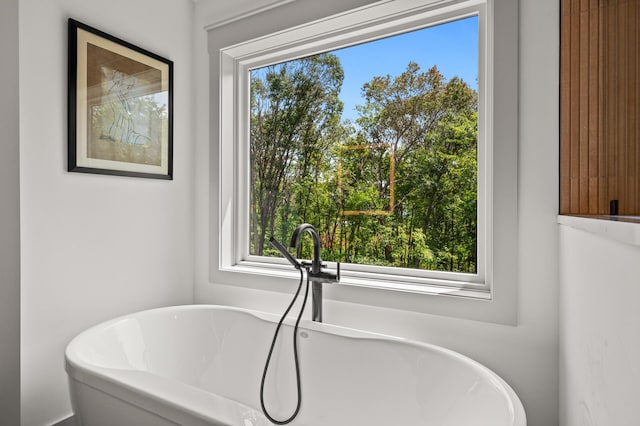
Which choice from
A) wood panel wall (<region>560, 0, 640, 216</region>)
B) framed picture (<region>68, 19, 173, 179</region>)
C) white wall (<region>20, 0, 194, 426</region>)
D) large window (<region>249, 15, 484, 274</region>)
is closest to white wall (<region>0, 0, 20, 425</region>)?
white wall (<region>20, 0, 194, 426</region>)

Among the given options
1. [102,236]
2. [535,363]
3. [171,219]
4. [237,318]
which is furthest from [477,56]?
[102,236]

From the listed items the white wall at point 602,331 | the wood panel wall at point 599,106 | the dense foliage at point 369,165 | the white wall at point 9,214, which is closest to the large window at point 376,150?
the dense foliage at point 369,165

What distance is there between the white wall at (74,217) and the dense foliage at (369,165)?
520 mm

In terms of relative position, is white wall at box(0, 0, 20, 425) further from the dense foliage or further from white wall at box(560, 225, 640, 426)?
white wall at box(560, 225, 640, 426)

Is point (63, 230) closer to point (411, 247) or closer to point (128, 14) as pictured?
point (128, 14)

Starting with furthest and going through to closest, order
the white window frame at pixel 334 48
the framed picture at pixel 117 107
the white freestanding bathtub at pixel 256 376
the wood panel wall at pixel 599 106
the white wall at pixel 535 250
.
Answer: the framed picture at pixel 117 107, the white window frame at pixel 334 48, the white wall at pixel 535 250, the white freestanding bathtub at pixel 256 376, the wood panel wall at pixel 599 106

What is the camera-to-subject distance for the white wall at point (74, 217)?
1.53 metres

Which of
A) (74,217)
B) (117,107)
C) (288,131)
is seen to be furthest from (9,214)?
(288,131)

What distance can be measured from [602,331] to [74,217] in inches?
74.1

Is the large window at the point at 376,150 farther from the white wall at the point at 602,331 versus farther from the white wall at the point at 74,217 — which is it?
the white wall at the point at 602,331

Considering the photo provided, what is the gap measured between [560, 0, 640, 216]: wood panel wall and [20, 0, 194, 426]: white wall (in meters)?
1.86

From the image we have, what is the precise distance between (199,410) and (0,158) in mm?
1369

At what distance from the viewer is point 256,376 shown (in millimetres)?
1739

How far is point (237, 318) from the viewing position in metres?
1.84
